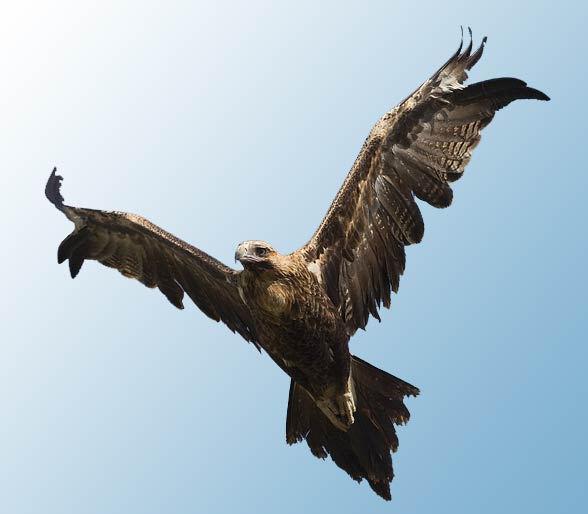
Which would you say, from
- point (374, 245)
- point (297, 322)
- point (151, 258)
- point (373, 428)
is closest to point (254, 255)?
point (297, 322)

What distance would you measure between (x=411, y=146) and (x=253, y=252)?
85.3 inches

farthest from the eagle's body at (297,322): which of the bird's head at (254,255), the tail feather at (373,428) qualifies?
the tail feather at (373,428)

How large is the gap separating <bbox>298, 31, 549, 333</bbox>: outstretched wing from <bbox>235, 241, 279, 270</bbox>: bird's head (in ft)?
2.70

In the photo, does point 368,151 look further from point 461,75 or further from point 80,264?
point 80,264

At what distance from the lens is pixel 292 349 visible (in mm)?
11203

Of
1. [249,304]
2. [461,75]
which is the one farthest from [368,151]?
[249,304]

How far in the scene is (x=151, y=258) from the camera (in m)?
12.7

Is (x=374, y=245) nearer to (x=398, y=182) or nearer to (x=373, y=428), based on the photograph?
(x=398, y=182)

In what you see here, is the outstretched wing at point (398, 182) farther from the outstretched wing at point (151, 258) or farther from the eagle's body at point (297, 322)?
the outstretched wing at point (151, 258)

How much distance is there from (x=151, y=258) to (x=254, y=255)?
209 cm

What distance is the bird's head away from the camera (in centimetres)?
1095

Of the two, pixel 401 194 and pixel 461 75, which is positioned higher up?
pixel 461 75

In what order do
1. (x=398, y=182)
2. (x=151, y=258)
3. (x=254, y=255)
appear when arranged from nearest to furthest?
(x=254, y=255) → (x=398, y=182) → (x=151, y=258)

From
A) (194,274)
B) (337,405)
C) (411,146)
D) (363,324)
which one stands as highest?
(411,146)
